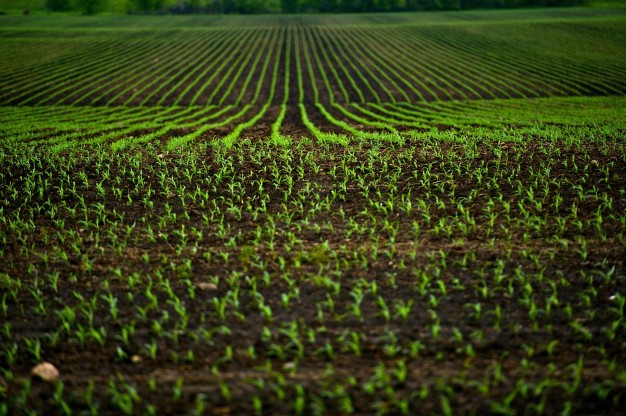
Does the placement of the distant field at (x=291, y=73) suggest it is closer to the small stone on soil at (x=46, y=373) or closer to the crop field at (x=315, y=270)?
the crop field at (x=315, y=270)

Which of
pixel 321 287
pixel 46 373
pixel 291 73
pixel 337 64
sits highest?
pixel 337 64

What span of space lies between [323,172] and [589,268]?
17.5 feet

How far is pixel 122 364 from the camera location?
13.9 feet

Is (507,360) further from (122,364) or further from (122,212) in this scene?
(122,212)

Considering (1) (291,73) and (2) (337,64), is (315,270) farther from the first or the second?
(2) (337,64)

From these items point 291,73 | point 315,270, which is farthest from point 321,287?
point 291,73

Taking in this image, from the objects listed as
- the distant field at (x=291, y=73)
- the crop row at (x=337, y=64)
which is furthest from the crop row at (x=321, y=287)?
the crop row at (x=337, y=64)

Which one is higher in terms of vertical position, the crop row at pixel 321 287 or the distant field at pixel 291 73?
the distant field at pixel 291 73

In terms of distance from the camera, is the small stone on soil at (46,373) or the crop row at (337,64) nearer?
the small stone on soil at (46,373)

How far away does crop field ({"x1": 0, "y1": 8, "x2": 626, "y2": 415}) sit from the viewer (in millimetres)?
3876

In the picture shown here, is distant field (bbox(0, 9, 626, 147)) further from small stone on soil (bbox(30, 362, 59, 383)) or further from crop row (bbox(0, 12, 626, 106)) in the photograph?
small stone on soil (bbox(30, 362, 59, 383))

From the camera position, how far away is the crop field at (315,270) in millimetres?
3876

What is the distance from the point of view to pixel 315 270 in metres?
5.71

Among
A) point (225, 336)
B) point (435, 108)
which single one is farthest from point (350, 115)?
point (225, 336)
